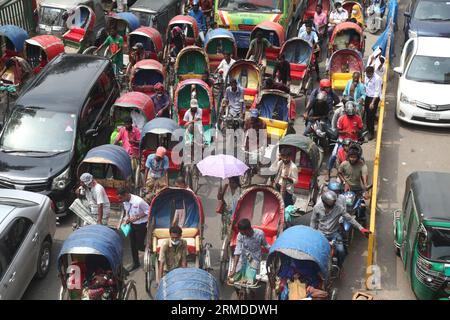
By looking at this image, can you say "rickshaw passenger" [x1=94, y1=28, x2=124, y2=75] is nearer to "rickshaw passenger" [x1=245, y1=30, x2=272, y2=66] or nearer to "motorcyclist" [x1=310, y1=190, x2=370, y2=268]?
"rickshaw passenger" [x1=245, y1=30, x2=272, y2=66]

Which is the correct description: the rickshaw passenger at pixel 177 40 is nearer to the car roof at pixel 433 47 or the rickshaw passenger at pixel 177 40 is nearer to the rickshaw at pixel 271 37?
the rickshaw at pixel 271 37

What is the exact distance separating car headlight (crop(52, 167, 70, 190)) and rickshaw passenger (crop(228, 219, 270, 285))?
4129mm

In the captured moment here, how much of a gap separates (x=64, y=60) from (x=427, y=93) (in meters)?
8.77

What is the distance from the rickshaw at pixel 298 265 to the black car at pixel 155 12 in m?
12.8

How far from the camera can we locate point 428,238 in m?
9.69

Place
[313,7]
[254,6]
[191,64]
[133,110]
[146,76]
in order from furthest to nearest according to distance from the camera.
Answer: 1. [313,7]
2. [254,6]
3. [191,64]
4. [146,76]
5. [133,110]

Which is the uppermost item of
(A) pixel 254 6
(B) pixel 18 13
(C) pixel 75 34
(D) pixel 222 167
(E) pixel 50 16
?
(A) pixel 254 6

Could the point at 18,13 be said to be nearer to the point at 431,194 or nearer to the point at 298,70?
the point at 298,70

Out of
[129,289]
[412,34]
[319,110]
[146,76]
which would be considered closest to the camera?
[129,289]

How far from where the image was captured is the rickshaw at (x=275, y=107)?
14.8 metres

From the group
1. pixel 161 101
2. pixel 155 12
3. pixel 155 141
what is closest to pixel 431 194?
pixel 155 141

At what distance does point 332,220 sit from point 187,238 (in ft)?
7.89

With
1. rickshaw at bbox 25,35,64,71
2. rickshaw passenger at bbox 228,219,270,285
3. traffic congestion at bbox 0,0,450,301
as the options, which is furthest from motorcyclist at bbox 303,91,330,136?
rickshaw at bbox 25,35,64,71

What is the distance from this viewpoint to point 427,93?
1609cm
